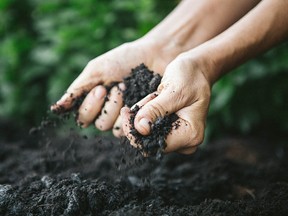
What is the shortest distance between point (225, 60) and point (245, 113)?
5.48ft

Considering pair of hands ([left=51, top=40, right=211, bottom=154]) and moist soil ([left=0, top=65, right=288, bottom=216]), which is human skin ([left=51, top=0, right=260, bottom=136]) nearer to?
pair of hands ([left=51, top=40, right=211, bottom=154])

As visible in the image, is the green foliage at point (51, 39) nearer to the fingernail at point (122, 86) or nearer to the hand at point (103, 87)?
A: the hand at point (103, 87)

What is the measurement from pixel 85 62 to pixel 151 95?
211 cm

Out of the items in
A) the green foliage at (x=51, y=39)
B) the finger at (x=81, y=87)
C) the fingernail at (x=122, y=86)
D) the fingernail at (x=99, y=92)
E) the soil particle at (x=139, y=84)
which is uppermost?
the green foliage at (x=51, y=39)

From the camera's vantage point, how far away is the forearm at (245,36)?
2.18 meters

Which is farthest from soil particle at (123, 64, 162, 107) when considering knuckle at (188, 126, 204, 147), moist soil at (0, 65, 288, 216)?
knuckle at (188, 126, 204, 147)

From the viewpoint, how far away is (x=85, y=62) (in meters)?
4.05

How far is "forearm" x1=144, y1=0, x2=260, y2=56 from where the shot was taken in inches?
102

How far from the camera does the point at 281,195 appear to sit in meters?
2.11

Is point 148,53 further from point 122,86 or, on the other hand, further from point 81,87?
point 81,87

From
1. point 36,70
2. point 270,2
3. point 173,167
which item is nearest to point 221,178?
point 173,167

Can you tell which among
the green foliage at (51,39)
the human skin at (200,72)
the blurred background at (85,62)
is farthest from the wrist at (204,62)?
the green foliage at (51,39)

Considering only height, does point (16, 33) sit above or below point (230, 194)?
above

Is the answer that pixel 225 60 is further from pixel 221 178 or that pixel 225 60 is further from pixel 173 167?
pixel 173 167
